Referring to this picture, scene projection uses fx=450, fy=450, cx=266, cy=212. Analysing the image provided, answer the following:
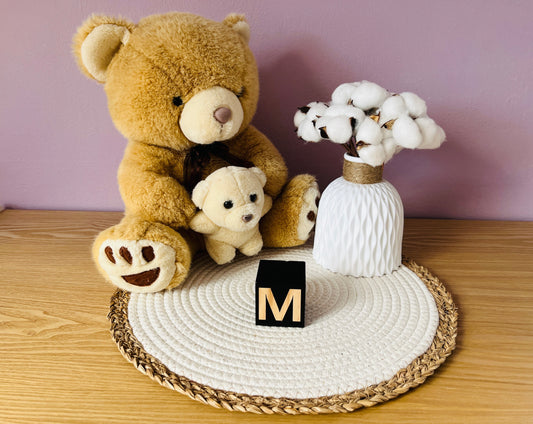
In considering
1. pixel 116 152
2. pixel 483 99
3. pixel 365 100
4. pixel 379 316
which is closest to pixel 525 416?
pixel 379 316

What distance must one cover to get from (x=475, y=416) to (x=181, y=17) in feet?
2.34

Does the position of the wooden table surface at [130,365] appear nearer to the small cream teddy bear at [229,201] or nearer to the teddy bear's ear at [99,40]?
the small cream teddy bear at [229,201]

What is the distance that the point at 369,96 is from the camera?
2.34 ft

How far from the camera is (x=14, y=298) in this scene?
76cm

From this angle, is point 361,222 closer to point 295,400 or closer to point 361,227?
point 361,227

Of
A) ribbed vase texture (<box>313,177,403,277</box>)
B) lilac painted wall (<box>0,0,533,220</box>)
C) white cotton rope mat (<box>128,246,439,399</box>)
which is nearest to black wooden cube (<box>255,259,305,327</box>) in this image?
white cotton rope mat (<box>128,246,439,399</box>)

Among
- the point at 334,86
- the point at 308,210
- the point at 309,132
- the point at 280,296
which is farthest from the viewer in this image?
the point at 334,86

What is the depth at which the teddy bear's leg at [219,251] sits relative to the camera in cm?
83

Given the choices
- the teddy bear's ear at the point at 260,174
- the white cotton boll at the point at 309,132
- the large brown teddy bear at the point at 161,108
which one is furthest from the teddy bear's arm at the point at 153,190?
the white cotton boll at the point at 309,132

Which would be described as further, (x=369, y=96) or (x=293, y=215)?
(x=293, y=215)

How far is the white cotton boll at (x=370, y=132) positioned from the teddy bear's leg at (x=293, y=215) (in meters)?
0.21

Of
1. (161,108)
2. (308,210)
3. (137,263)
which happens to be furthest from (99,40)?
(308,210)

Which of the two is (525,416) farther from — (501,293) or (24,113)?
(24,113)

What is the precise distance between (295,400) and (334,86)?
668 mm
